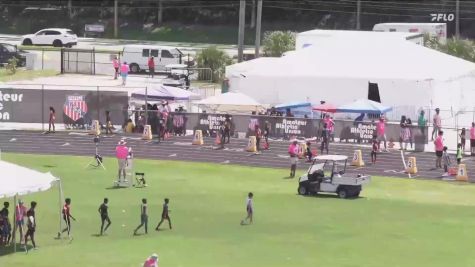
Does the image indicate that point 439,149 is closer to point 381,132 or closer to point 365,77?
point 381,132

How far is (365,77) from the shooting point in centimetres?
6125

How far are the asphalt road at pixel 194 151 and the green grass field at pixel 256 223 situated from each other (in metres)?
1.92

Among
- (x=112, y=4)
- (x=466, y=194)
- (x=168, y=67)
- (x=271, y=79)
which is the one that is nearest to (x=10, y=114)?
(x=271, y=79)

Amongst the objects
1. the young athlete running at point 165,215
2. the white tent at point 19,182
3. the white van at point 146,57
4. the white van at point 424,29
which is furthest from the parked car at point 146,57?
the white tent at point 19,182

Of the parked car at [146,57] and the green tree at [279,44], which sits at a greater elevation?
the green tree at [279,44]

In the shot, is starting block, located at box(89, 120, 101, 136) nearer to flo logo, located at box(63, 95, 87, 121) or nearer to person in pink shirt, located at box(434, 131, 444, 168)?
flo logo, located at box(63, 95, 87, 121)

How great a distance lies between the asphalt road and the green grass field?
1.92 meters

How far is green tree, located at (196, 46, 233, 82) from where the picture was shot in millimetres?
77250

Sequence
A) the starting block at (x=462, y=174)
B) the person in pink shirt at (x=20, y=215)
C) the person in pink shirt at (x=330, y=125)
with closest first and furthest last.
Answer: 1. the person in pink shirt at (x=20, y=215)
2. the starting block at (x=462, y=174)
3. the person in pink shirt at (x=330, y=125)

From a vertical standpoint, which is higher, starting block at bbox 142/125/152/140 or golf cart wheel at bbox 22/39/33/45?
golf cart wheel at bbox 22/39/33/45

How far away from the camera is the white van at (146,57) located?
78375 millimetres

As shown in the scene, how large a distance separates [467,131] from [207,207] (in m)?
18.4

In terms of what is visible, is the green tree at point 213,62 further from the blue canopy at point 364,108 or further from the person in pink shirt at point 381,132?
the person in pink shirt at point 381,132

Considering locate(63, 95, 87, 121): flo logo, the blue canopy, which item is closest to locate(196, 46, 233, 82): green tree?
locate(63, 95, 87, 121): flo logo
